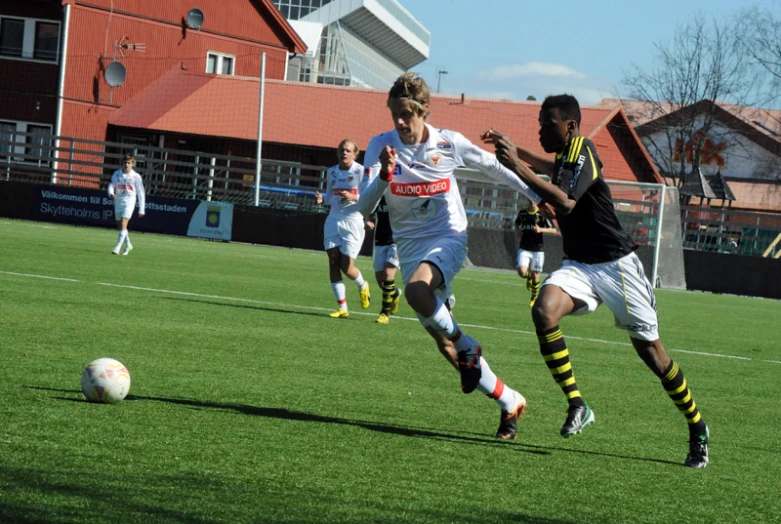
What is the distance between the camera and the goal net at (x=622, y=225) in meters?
29.5

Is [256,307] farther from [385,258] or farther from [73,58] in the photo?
[73,58]

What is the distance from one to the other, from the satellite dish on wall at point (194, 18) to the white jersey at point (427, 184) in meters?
43.9

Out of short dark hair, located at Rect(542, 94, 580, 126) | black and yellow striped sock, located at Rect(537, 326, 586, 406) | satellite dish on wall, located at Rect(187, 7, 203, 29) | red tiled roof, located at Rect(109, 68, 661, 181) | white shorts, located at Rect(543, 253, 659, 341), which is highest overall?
satellite dish on wall, located at Rect(187, 7, 203, 29)

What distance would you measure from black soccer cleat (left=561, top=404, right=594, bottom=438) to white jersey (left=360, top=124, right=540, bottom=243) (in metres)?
1.47

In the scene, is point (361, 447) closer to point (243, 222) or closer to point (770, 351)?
point (770, 351)

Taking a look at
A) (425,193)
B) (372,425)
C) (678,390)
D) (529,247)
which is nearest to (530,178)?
(425,193)

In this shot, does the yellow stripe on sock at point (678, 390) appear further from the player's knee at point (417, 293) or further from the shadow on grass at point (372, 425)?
the player's knee at point (417, 293)

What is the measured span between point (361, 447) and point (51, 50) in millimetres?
42935

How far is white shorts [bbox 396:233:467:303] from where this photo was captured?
280 inches

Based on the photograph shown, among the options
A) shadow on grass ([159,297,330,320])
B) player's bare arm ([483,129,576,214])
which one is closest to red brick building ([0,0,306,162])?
shadow on grass ([159,297,330,320])

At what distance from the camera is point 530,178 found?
6246 mm

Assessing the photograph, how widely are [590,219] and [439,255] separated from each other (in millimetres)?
971

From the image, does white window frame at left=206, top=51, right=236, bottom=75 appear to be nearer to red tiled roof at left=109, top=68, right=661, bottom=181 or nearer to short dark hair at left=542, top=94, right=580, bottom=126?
red tiled roof at left=109, top=68, right=661, bottom=181

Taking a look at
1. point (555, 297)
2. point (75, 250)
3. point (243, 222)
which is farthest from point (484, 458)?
point (243, 222)
